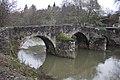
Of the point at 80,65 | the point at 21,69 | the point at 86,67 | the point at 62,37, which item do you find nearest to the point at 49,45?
the point at 62,37

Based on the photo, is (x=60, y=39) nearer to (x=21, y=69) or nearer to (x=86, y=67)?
(x=86, y=67)

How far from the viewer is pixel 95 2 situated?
3369 cm

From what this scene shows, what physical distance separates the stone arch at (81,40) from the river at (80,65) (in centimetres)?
206

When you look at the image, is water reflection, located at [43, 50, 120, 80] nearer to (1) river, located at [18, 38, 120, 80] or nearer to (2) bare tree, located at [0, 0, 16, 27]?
(1) river, located at [18, 38, 120, 80]

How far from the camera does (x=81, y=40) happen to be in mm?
24594

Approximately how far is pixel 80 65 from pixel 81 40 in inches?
312

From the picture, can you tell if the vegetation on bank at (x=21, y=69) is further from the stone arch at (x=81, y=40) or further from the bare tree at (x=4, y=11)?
the stone arch at (x=81, y=40)

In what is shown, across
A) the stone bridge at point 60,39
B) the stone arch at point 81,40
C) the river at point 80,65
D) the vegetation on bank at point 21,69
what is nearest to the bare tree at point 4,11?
the stone bridge at point 60,39

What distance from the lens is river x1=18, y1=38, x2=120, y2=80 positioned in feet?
43.7

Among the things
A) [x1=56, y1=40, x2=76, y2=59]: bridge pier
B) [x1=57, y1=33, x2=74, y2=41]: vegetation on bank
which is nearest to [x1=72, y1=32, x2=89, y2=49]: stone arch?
[x1=57, y1=33, x2=74, y2=41]: vegetation on bank

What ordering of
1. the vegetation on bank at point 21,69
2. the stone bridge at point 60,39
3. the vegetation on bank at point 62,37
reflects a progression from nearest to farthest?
the vegetation on bank at point 21,69, the stone bridge at point 60,39, the vegetation on bank at point 62,37

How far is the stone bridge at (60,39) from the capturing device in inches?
544

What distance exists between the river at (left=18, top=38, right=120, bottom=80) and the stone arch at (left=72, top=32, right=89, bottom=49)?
206cm

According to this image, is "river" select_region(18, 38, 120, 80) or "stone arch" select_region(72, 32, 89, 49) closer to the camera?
"river" select_region(18, 38, 120, 80)
